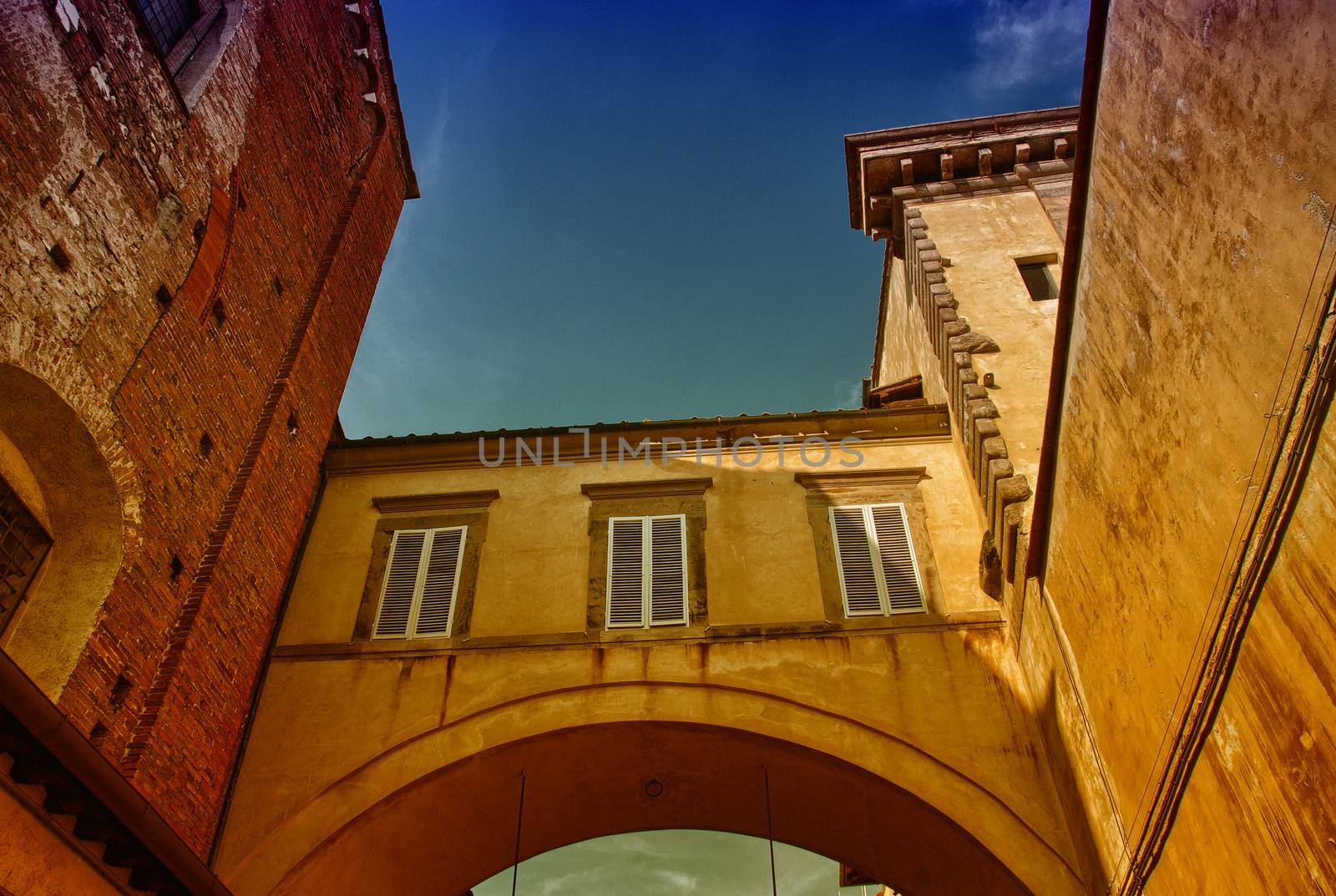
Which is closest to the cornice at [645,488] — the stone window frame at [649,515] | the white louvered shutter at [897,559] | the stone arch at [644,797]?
the stone window frame at [649,515]

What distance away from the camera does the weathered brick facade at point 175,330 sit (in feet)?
21.9

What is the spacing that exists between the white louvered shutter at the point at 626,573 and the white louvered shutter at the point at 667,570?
0.34 feet

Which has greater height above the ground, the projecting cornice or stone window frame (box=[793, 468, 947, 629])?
the projecting cornice

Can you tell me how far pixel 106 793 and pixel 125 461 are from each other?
2.82 meters

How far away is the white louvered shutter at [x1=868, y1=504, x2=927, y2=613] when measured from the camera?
9.18 meters

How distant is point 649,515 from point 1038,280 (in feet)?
20.2

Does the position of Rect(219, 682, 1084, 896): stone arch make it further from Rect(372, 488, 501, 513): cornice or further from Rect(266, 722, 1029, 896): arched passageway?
Rect(372, 488, 501, 513): cornice

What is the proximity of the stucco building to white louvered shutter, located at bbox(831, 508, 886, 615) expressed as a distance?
4cm

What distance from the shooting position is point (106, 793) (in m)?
5.52

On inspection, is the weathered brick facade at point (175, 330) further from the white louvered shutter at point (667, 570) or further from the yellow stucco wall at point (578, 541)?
the white louvered shutter at point (667, 570)

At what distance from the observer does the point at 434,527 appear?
33.7 ft

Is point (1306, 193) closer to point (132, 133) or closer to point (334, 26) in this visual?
point (132, 133)

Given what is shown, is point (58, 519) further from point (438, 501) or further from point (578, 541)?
point (578, 541)

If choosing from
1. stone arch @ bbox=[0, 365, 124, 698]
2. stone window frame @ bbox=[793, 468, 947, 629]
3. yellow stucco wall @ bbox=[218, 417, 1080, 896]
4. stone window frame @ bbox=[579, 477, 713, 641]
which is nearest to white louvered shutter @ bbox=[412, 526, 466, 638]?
yellow stucco wall @ bbox=[218, 417, 1080, 896]
